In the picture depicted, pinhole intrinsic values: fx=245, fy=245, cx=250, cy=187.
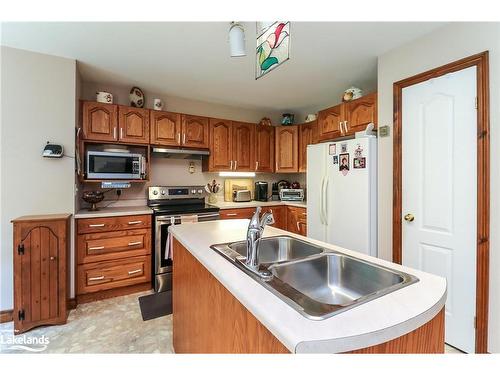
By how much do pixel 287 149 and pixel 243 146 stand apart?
757 mm

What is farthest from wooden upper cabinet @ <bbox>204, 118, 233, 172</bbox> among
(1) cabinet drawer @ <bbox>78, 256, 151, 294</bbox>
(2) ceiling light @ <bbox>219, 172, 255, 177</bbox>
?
(1) cabinet drawer @ <bbox>78, 256, 151, 294</bbox>

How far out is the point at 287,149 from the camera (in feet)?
13.2

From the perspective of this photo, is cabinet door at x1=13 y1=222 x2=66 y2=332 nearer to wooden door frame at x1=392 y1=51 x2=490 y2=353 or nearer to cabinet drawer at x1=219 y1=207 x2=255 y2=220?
cabinet drawer at x1=219 y1=207 x2=255 y2=220

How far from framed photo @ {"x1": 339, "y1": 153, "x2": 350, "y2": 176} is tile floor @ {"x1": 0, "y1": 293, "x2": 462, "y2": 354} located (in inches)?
65.5

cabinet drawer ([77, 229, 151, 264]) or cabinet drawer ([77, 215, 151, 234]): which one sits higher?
cabinet drawer ([77, 215, 151, 234])

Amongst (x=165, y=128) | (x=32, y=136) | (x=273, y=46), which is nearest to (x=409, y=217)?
(x=273, y=46)

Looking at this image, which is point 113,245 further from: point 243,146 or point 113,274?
point 243,146

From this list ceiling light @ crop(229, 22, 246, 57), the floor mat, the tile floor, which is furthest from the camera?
the floor mat

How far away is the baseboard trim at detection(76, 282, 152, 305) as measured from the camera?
254 cm

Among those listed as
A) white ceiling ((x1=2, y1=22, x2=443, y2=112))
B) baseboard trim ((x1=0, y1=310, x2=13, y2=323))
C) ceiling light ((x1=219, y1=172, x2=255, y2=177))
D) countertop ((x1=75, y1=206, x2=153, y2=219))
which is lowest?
baseboard trim ((x1=0, y1=310, x2=13, y2=323))

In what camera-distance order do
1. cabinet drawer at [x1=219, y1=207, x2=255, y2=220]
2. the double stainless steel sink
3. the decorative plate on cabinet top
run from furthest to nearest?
1. cabinet drawer at [x1=219, y1=207, x2=255, y2=220]
2. the decorative plate on cabinet top
3. the double stainless steel sink

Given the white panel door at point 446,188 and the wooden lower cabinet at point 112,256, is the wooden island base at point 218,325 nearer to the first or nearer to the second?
the wooden lower cabinet at point 112,256
